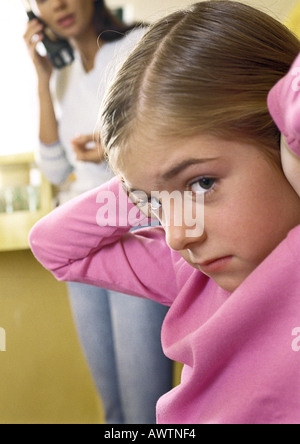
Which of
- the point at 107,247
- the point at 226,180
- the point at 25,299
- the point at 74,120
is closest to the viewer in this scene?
the point at 226,180

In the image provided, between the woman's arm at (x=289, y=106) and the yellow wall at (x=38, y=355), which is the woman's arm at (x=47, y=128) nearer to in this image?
the yellow wall at (x=38, y=355)

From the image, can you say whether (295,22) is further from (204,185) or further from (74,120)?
(74,120)

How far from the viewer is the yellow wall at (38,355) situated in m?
1.63

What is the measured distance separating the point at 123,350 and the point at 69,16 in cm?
91

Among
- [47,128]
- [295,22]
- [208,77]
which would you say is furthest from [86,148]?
[208,77]

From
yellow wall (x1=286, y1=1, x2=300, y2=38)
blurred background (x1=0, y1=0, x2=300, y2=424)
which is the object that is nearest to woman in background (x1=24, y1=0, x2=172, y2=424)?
blurred background (x1=0, y1=0, x2=300, y2=424)

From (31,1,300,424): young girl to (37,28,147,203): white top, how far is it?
2.85 feet

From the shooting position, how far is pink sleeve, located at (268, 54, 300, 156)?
35 centimetres

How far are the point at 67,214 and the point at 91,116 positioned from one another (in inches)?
30.0

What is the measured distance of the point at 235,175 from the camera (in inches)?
Result: 18.5

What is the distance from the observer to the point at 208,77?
47cm

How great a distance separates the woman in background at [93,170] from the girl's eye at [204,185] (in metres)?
0.84
